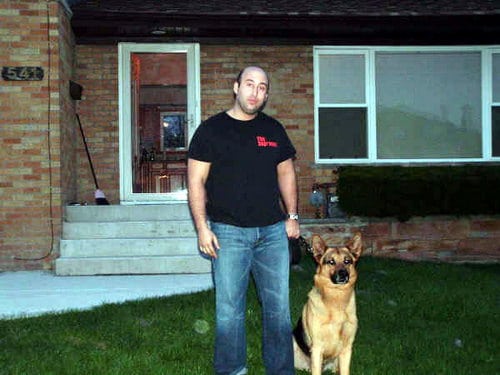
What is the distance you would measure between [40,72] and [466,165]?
19.9 feet

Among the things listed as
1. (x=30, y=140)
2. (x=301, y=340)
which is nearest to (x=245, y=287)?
(x=301, y=340)

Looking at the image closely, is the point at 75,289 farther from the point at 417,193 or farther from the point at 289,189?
the point at 417,193

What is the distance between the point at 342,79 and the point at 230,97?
5.82ft

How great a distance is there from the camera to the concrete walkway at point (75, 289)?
6715 millimetres

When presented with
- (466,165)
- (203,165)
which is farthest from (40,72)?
(466,165)

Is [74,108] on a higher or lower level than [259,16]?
lower

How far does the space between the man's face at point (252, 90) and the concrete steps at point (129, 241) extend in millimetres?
4753

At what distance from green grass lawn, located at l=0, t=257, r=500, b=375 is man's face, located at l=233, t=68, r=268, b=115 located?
1940 millimetres

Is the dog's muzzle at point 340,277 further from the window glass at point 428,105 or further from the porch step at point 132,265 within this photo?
the window glass at point 428,105

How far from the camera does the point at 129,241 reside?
8742 mm

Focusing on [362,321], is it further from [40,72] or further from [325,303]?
[40,72]

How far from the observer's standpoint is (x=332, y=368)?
16.0 feet

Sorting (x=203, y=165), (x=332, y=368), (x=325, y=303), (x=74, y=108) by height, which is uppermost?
(x=74, y=108)

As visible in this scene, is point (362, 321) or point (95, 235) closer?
point (362, 321)
